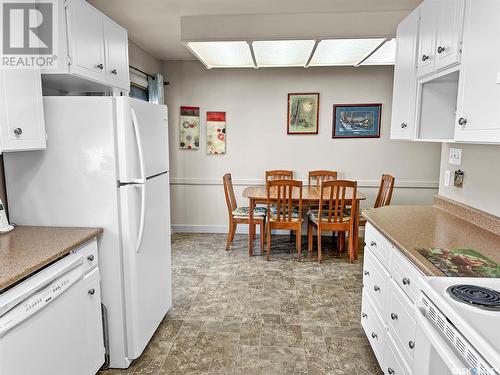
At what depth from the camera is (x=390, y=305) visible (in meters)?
1.82

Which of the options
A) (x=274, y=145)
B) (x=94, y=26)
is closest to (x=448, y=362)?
(x=94, y=26)

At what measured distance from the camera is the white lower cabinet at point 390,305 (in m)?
1.56

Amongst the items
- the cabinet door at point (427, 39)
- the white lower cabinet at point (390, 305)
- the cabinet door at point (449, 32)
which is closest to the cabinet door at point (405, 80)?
the cabinet door at point (427, 39)

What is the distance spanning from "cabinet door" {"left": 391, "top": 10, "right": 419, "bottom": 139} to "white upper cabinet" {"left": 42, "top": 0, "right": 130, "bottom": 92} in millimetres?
2156

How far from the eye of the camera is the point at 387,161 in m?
4.83

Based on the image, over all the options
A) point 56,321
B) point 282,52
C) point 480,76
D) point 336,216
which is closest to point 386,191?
point 336,216

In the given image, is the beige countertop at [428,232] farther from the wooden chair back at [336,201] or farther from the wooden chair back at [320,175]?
the wooden chair back at [320,175]

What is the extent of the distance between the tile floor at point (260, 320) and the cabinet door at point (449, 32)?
191cm

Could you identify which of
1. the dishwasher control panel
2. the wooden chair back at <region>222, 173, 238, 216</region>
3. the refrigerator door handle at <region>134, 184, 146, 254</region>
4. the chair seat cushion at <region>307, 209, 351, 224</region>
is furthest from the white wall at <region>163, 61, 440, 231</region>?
the dishwasher control panel

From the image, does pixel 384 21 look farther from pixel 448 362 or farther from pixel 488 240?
pixel 448 362

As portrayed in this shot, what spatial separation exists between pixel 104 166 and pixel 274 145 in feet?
10.7

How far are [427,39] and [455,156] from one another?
88 centimetres

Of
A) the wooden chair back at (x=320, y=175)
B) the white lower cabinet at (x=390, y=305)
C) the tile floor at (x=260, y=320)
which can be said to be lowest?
the tile floor at (x=260, y=320)

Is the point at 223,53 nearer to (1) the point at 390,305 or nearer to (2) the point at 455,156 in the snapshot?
(2) the point at 455,156
